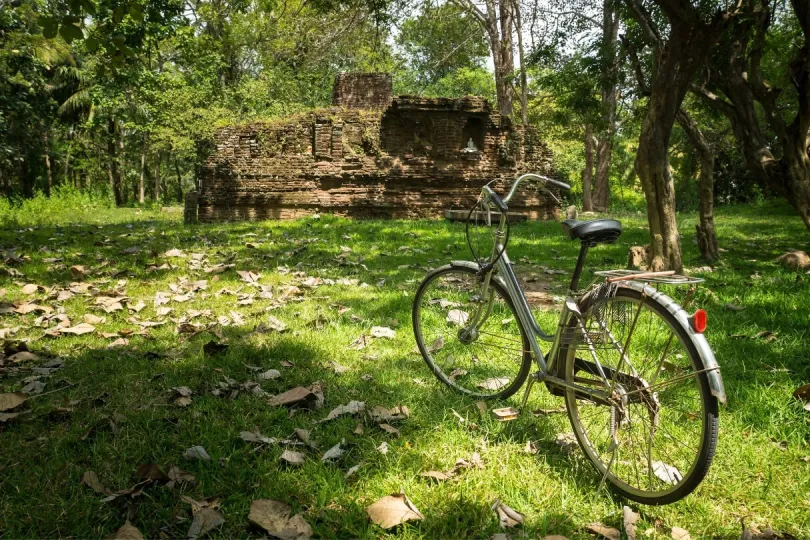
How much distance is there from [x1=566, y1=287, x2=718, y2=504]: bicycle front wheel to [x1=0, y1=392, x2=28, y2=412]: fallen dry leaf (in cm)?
271

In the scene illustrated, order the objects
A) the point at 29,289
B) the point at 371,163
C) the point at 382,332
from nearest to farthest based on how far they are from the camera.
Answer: the point at 382,332, the point at 29,289, the point at 371,163

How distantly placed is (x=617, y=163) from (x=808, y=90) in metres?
29.6

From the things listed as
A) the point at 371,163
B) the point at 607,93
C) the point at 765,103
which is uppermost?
the point at 607,93

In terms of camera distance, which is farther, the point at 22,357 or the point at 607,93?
the point at 607,93

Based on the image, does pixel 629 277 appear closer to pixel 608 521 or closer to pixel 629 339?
pixel 629 339

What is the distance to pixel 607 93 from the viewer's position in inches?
651

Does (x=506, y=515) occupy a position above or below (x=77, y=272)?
below

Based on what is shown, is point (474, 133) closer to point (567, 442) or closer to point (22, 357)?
point (22, 357)

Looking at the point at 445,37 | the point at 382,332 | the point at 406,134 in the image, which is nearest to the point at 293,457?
the point at 382,332

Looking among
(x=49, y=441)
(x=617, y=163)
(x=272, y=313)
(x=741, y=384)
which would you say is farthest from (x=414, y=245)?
(x=617, y=163)

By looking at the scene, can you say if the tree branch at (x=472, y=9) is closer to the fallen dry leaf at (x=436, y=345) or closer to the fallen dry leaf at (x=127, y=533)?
the fallen dry leaf at (x=436, y=345)

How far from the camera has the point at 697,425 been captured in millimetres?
2275

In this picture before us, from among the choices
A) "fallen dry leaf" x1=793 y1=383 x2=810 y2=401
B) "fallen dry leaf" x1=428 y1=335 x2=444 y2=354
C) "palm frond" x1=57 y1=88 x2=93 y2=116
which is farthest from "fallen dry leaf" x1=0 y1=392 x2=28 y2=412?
"palm frond" x1=57 y1=88 x2=93 y2=116

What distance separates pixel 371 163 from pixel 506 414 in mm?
11513
